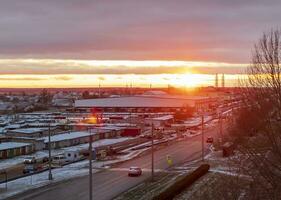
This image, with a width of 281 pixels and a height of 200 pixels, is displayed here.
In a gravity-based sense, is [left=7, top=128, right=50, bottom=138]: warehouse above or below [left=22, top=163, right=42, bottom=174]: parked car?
above

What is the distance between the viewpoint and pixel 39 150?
52406mm

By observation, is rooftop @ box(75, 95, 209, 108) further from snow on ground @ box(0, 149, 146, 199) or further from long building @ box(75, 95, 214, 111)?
snow on ground @ box(0, 149, 146, 199)

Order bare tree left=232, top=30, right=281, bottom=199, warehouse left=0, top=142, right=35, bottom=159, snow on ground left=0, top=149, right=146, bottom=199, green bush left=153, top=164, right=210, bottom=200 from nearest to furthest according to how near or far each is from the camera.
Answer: bare tree left=232, top=30, right=281, bottom=199, green bush left=153, top=164, right=210, bottom=200, snow on ground left=0, top=149, right=146, bottom=199, warehouse left=0, top=142, right=35, bottom=159

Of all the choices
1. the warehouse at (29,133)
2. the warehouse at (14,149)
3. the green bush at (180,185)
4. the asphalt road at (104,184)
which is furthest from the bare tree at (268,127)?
the warehouse at (29,133)

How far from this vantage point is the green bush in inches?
927

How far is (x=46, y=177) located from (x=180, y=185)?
11480 mm

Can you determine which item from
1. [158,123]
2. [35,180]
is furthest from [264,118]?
[158,123]

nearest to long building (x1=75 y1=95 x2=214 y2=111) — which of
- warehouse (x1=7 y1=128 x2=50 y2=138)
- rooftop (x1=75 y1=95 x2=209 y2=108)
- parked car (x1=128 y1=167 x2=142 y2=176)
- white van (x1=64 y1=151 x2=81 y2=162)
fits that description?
rooftop (x1=75 y1=95 x2=209 y2=108)

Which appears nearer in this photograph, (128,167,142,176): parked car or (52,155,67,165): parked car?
(128,167,142,176): parked car

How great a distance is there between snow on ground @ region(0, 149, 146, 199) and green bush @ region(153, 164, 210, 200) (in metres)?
8.73

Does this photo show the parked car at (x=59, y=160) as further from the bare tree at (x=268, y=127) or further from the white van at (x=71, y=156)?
the bare tree at (x=268, y=127)

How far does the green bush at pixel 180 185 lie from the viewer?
927 inches

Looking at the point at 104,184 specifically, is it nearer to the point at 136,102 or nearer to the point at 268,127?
the point at 268,127

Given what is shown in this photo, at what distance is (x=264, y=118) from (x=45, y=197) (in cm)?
1501
